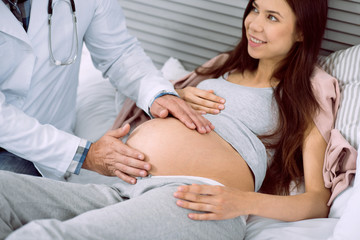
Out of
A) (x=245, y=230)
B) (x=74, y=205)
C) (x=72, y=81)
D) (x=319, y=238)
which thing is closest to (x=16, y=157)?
(x=72, y=81)

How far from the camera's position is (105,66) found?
6.32 feet

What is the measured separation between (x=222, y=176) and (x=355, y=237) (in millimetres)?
463

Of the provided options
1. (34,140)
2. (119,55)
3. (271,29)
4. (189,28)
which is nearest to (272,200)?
(271,29)

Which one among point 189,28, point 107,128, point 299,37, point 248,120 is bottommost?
point 107,128

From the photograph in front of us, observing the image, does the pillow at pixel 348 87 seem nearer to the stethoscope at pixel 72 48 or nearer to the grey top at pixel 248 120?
the grey top at pixel 248 120

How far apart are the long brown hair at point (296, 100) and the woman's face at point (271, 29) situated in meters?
0.03

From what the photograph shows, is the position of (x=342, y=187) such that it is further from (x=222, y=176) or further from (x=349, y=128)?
(x=222, y=176)

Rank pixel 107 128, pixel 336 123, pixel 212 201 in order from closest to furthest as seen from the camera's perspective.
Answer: pixel 212 201 → pixel 336 123 → pixel 107 128

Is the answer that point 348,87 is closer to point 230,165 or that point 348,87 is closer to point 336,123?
point 336,123

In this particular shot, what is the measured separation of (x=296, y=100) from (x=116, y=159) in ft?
2.39

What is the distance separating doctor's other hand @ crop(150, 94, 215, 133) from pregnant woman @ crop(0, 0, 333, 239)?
0.03 m

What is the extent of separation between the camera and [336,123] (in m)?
1.58

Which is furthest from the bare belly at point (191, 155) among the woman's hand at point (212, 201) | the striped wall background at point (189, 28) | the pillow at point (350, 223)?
the striped wall background at point (189, 28)

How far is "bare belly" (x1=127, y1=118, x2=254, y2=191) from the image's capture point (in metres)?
1.44
